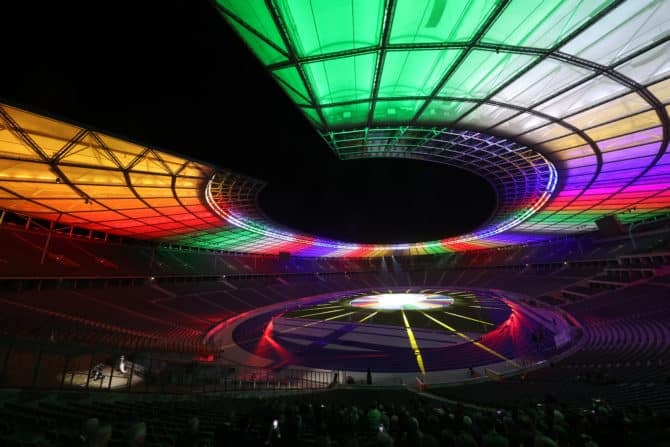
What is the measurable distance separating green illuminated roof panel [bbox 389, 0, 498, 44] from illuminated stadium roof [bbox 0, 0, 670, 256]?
4cm

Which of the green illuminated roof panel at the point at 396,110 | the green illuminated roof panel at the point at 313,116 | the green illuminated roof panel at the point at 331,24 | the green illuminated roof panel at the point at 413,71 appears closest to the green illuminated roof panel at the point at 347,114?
the green illuminated roof panel at the point at 313,116

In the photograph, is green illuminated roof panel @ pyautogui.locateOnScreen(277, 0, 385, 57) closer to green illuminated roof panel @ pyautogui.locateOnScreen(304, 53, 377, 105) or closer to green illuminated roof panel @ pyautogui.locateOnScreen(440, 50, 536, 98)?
green illuminated roof panel @ pyautogui.locateOnScreen(304, 53, 377, 105)

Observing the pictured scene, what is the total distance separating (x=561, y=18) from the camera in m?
8.27

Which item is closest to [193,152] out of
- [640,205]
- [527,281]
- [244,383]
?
[244,383]

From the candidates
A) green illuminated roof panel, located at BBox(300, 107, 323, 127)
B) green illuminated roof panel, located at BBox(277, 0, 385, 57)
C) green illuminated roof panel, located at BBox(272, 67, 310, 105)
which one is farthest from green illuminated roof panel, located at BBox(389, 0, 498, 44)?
green illuminated roof panel, located at BBox(300, 107, 323, 127)

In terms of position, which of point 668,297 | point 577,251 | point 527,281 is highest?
point 577,251

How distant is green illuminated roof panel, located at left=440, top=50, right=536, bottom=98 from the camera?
10.2 metres

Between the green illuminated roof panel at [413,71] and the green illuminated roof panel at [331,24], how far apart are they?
4.98ft

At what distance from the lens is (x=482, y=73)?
11.3 m

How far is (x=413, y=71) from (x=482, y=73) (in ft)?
8.76

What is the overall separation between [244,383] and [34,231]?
21.7m

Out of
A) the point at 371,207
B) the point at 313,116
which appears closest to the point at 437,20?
the point at 313,116

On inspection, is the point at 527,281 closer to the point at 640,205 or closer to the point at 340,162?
the point at 640,205

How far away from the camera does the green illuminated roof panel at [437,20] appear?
7875 millimetres
